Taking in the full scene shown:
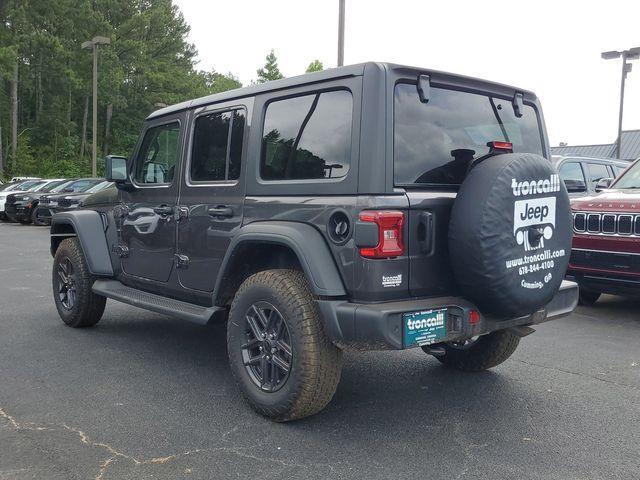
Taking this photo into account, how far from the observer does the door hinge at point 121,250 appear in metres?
5.16

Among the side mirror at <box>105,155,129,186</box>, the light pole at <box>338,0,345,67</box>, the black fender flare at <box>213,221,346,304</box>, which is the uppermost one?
the light pole at <box>338,0,345,67</box>

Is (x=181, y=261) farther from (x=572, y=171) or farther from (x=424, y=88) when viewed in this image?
(x=572, y=171)

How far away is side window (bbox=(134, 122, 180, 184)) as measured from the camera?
477 centimetres

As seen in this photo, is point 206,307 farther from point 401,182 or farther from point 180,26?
point 180,26

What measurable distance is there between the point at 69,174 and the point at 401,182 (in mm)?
38690

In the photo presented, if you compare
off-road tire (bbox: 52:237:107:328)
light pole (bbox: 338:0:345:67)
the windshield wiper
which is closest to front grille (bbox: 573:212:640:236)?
the windshield wiper

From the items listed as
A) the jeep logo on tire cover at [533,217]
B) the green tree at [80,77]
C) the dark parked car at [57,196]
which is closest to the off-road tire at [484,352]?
the jeep logo on tire cover at [533,217]

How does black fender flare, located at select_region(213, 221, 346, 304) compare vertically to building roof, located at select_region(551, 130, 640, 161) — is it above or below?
below

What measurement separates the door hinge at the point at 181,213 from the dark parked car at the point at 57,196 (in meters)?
12.8

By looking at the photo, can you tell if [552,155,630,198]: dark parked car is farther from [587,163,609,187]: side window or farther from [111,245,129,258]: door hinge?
[111,245,129,258]: door hinge

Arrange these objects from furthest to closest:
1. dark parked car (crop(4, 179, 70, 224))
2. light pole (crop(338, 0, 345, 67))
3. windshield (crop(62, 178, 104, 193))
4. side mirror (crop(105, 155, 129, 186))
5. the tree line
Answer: the tree line
dark parked car (crop(4, 179, 70, 224))
windshield (crop(62, 178, 104, 193))
light pole (crop(338, 0, 345, 67))
side mirror (crop(105, 155, 129, 186))

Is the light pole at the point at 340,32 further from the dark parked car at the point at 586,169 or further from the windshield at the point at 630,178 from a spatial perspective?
the windshield at the point at 630,178

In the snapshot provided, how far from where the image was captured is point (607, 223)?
6.27 m

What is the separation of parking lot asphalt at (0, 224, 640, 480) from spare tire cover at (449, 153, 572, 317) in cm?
77
